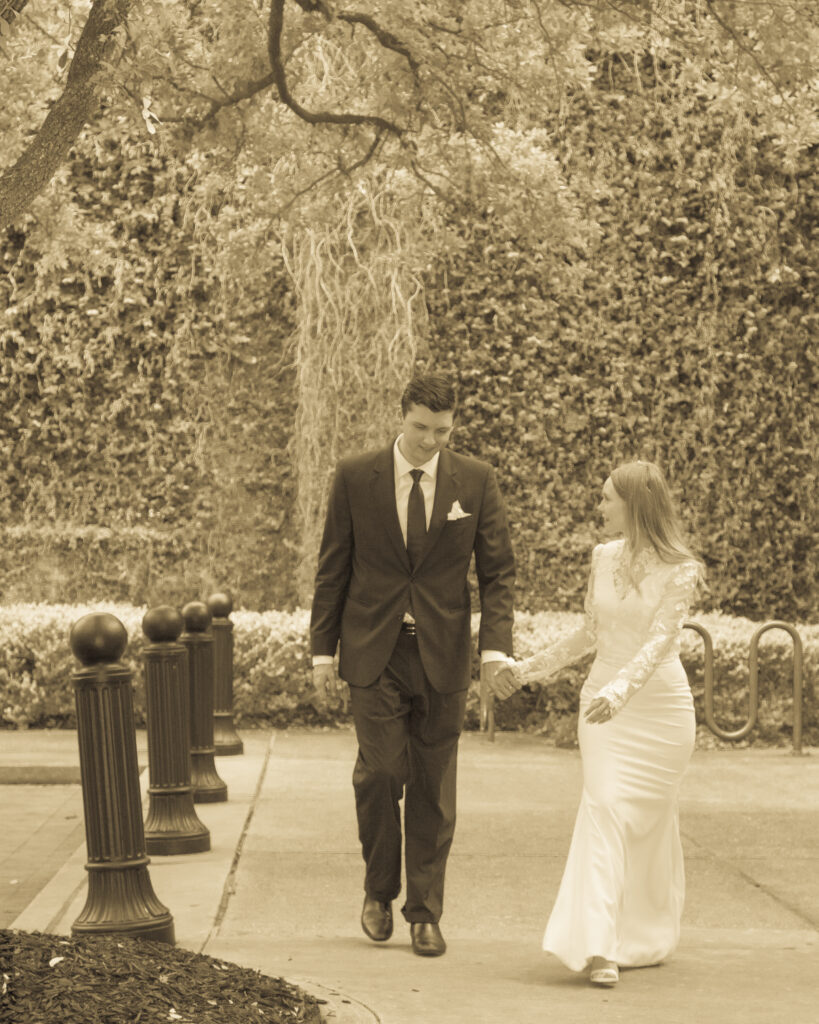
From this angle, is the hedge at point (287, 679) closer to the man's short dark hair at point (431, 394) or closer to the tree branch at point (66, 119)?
the man's short dark hair at point (431, 394)

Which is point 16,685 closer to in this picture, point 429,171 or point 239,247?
point 239,247

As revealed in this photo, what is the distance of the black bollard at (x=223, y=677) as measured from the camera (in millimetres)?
10398

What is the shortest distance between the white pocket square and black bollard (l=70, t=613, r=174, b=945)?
123cm

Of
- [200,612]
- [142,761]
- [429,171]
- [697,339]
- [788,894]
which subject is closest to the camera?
[788,894]

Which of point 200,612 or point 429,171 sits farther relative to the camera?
point 429,171

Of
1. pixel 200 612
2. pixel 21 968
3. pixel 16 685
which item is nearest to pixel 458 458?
pixel 21 968

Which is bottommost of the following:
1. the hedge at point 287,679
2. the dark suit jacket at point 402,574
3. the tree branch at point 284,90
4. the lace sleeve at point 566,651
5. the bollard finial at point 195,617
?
the hedge at point 287,679

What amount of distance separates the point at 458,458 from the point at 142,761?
583cm

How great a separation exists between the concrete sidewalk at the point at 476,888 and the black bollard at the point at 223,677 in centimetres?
25

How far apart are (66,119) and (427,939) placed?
3.23m

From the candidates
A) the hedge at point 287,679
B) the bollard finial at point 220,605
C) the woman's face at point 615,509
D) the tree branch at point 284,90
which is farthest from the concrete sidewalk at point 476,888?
the tree branch at point 284,90

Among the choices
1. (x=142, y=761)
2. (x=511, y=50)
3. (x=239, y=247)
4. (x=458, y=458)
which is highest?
(x=511, y=50)

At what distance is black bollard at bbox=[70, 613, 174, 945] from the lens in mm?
5316

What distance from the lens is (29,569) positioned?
1470 centimetres
